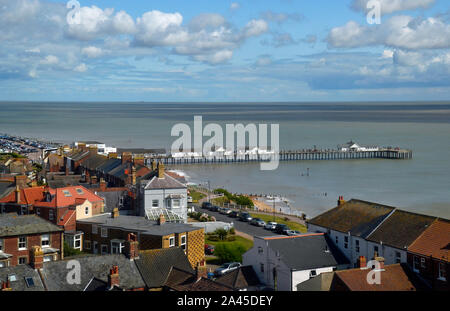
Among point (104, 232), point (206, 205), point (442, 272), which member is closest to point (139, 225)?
point (104, 232)

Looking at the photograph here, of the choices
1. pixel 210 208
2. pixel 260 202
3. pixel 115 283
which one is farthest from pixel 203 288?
pixel 260 202

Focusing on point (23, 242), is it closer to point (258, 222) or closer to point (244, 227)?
point (244, 227)

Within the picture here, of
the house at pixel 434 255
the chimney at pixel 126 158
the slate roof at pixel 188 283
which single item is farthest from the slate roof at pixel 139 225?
the chimney at pixel 126 158

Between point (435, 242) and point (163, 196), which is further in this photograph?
point (163, 196)

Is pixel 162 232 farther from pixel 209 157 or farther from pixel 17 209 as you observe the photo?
pixel 209 157

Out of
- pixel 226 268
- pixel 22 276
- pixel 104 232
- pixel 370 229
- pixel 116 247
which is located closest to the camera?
pixel 22 276

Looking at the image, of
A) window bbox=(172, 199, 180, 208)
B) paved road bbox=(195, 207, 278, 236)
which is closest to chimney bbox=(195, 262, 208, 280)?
window bbox=(172, 199, 180, 208)

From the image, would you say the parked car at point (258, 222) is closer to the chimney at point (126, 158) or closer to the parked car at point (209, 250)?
the parked car at point (209, 250)
